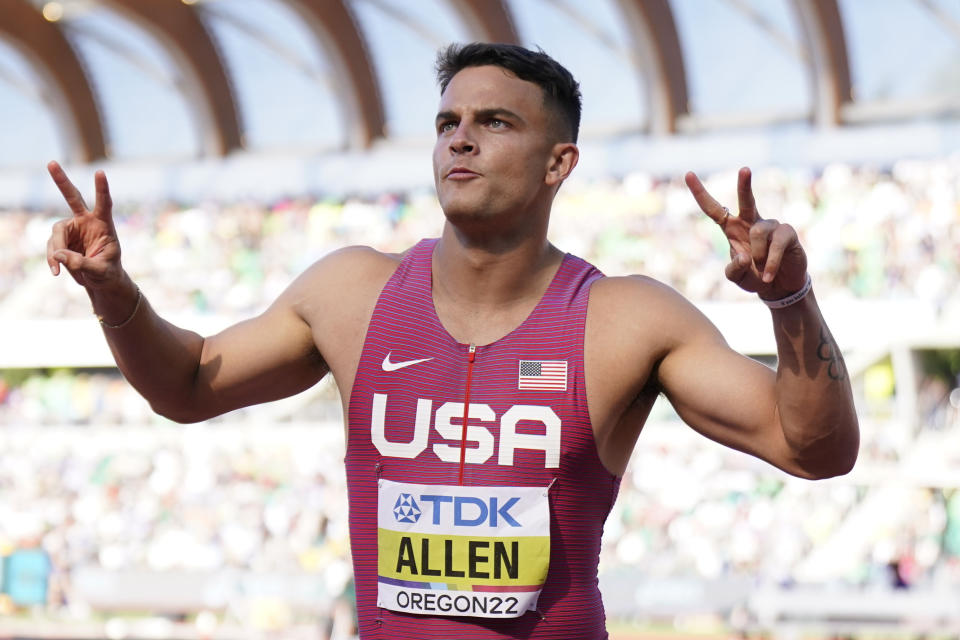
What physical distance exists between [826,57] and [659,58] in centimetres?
213

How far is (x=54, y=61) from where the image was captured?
18.4m

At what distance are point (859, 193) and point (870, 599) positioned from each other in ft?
25.5

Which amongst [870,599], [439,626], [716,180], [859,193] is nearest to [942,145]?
[859,193]

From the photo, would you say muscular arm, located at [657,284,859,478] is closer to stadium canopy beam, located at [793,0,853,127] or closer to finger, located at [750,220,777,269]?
finger, located at [750,220,777,269]

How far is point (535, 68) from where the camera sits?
8.01ft

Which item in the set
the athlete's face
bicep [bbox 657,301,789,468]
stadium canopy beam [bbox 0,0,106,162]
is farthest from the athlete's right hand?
stadium canopy beam [bbox 0,0,106,162]

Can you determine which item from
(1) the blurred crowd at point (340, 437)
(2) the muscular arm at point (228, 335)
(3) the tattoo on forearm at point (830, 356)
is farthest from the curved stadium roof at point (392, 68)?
(3) the tattoo on forearm at point (830, 356)

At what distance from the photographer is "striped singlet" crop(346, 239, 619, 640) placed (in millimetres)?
2244

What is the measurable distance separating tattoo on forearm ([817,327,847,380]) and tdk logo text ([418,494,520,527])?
23.0 inches

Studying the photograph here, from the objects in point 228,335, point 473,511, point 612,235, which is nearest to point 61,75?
point 612,235

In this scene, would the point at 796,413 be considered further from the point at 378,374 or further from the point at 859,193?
the point at 859,193

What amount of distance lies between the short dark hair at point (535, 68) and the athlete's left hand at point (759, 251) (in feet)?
1.56

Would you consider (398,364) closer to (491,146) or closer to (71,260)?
(491,146)

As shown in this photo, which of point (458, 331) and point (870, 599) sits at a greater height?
point (458, 331)
